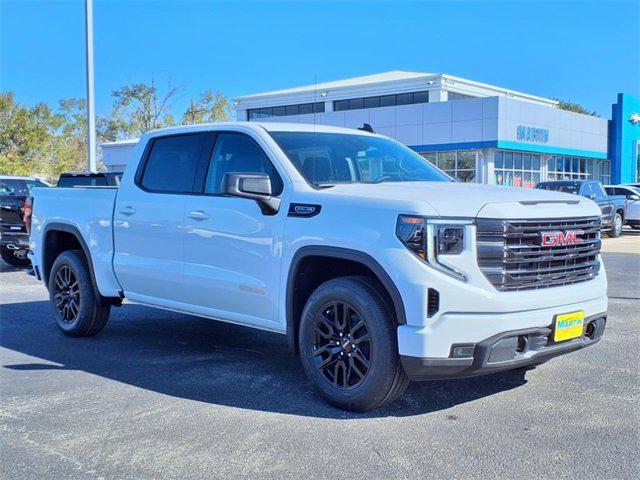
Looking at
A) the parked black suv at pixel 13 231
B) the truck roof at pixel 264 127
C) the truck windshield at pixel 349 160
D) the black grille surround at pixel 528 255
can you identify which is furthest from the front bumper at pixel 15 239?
the black grille surround at pixel 528 255

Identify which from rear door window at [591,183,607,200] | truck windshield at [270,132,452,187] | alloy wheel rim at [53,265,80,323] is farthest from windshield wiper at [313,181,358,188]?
rear door window at [591,183,607,200]

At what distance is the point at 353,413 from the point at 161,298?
91.0 inches

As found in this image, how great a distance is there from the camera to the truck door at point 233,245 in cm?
516

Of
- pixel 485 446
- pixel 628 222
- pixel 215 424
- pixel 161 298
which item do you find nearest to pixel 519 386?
pixel 485 446

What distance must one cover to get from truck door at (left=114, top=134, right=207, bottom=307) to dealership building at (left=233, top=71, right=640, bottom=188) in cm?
2569

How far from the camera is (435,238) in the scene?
14.0ft

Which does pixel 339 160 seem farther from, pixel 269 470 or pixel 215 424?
pixel 269 470

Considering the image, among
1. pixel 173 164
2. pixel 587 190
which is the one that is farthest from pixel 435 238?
pixel 587 190

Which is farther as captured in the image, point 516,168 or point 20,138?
point 20,138

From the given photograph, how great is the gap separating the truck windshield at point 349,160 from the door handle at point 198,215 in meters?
0.83

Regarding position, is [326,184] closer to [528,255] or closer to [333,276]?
[333,276]

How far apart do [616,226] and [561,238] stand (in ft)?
63.9

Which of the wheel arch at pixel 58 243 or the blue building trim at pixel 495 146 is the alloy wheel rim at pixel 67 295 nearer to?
the wheel arch at pixel 58 243

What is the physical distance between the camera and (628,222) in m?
25.0
